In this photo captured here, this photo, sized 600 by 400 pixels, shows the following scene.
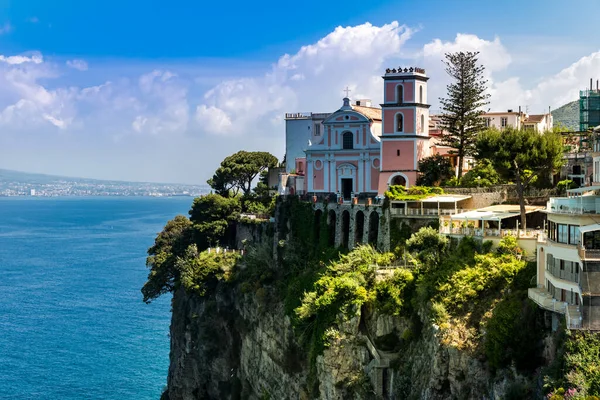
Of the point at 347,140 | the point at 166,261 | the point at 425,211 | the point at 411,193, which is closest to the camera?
the point at 425,211

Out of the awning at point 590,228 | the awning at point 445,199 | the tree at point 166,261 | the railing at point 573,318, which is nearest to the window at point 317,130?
the tree at point 166,261

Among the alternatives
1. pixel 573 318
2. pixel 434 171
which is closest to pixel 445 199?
pixel 434 171

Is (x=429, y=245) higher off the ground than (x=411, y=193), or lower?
lower

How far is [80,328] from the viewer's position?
82.9m

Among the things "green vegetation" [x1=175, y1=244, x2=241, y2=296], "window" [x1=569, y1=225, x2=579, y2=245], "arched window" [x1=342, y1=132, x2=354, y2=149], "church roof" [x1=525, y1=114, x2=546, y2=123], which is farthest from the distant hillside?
"window" [x1=569, y1=225, x2=579, y2=245]

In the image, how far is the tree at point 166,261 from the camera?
7294 cm

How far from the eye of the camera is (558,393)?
26.0 meters

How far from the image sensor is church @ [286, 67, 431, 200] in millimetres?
55000

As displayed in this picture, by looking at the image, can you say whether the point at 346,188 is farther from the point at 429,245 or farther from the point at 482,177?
the point at 429,245

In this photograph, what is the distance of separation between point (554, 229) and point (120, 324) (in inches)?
2434

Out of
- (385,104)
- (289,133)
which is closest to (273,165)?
(289,133)

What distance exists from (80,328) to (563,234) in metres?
62.1

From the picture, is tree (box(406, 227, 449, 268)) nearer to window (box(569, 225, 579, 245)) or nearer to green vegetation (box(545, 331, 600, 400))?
window (box(569, 225, 579, 245))

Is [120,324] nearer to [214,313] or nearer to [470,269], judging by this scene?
[214,313]
